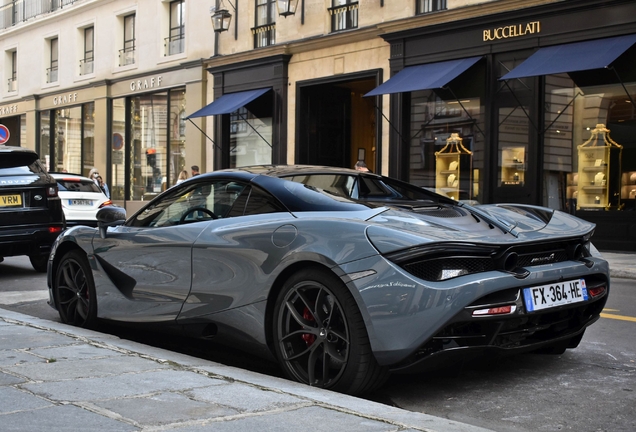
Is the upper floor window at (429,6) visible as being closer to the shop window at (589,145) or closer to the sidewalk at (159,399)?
the shop window at (589,145)

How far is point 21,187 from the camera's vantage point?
34.4ft

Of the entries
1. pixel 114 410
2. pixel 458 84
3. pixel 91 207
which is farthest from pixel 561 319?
pixel 458 84

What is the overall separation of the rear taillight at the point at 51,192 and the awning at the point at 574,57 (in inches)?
335

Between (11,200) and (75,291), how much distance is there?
184 inches

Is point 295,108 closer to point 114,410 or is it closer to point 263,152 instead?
point 263,152

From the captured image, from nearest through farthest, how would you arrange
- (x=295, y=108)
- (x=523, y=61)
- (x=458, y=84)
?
(x=523, y=61), (x=458, y=84), (x=295, y=108)

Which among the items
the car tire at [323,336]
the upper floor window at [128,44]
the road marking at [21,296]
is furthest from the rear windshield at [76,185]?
the upper floor window at [128,44]

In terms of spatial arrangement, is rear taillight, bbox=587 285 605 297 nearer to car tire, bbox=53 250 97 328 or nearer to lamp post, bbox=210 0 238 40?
car tire, bbox=53 250 97 328

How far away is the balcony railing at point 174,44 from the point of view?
26.0 meters

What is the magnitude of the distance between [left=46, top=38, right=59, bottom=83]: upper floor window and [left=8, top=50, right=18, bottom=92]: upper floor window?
2987 millimetres

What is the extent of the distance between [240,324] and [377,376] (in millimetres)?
944

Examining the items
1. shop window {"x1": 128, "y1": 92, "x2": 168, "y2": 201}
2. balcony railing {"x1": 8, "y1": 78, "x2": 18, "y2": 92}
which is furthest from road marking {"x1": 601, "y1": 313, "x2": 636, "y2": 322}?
balcony railing {"x1": 8, "y1": 78, "x2": 18, "y2": 92}

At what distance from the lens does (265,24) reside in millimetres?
23000

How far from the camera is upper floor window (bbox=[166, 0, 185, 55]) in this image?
2608 cm
